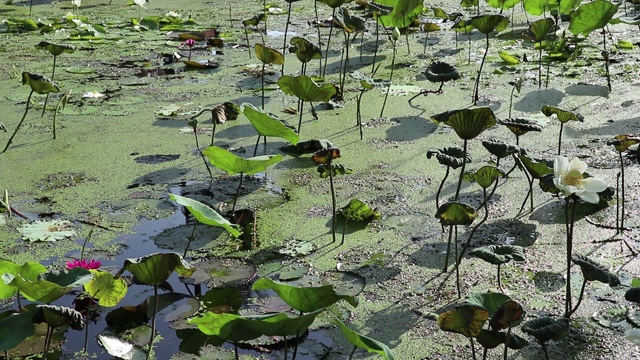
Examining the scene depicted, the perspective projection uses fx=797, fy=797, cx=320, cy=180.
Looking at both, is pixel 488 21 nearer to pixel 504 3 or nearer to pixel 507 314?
pixel 504 3

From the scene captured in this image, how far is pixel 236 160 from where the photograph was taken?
2172 millimetres

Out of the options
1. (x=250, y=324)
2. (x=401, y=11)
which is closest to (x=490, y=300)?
(x=250, y=324)

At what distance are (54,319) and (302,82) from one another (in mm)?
1482

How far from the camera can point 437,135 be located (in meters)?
3.17

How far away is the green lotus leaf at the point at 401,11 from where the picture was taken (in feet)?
12.3

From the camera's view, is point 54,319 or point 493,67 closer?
point 54,319

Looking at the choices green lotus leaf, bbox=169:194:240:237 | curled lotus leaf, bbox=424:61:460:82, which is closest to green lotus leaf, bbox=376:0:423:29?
curled lotus leaf, bbox=424:61:460:82

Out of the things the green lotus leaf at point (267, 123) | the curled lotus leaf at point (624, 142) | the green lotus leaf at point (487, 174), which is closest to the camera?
the green lotus leaf at point (487, 174)

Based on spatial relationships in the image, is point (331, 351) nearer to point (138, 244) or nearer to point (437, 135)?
point (138, 244)

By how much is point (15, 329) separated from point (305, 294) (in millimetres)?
540

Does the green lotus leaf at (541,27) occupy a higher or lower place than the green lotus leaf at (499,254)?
higher

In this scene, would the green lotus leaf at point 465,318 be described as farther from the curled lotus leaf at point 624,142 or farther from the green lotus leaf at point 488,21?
the green lotus leaf at point 488,21

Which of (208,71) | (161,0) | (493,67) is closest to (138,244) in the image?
(208,71)

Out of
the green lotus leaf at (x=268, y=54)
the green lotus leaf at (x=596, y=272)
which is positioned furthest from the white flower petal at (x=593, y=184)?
the green lotus leaf at (x=268, y=54)
